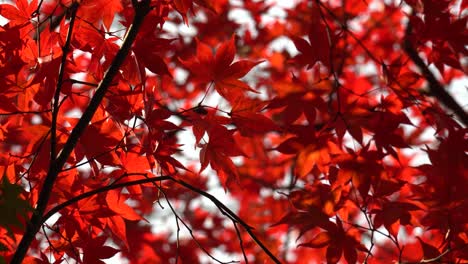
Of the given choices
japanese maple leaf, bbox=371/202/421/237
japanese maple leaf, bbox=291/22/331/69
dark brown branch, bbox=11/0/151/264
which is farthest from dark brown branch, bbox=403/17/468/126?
dark brown branch, bbox=11/0/151/264

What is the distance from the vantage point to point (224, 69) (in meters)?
1.29

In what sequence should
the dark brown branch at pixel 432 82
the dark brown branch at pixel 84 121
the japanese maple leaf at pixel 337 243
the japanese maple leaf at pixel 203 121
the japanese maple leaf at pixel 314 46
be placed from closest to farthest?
the dark brown branch at pixel 84 121, the japanese maple leaf at pixel 203 121, the japanese maple leaf at pixel 337 243, the japanese maple leaf at pixel 314 46, the dark brown branch at pixel 432 82

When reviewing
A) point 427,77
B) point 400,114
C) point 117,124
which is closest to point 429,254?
point 400,114

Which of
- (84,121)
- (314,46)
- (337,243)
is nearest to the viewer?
(84,121)

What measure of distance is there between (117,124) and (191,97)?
310 centimetres

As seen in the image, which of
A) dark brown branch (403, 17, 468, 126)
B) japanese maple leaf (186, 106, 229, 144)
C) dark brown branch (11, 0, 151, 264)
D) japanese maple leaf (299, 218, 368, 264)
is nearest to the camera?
dark brown branch (11, 0, 151, 264)

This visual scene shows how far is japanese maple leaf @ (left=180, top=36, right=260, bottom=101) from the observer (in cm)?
129

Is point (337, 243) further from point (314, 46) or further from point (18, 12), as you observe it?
point (18, 12)

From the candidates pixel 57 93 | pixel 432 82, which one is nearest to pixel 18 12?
pixel 57 93

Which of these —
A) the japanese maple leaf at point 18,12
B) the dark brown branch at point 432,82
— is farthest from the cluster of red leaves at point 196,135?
the dark brown branch at point 432,82

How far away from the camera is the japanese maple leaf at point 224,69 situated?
4.24 ft

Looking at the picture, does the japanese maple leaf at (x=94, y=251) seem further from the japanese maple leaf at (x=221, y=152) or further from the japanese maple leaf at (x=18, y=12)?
the japanese maple leaf at (x=18, y=12)

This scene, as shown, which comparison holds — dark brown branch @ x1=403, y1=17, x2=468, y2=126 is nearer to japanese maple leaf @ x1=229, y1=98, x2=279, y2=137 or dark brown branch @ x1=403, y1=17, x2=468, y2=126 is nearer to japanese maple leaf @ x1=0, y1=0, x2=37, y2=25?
japanese maple leaf @ x1=229, y1=98, x2=279, y2=137

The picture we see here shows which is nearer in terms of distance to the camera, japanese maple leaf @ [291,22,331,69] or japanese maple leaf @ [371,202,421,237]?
japanese maple leaf @ [371,202,421,237]
